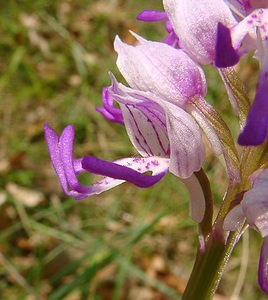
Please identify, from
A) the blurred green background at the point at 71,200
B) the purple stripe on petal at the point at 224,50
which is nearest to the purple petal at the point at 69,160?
the purple stripe on petal at the point at 224,50

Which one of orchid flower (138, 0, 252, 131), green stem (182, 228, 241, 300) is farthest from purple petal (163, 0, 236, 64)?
green stem (182, 228, 241, 300)

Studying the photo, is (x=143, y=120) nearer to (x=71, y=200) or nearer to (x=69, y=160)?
(x=69, y=160)

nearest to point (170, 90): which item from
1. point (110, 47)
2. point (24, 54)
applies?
point (24, 54)

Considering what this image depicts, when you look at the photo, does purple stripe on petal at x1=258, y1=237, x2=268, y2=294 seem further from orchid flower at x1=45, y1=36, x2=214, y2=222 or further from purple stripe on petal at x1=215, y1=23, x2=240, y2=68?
purple stripe on petal at x1=215, y1=23, x2=240, y2=68

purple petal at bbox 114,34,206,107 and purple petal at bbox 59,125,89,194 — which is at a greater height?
purple petal at bbox 114,34,206,107

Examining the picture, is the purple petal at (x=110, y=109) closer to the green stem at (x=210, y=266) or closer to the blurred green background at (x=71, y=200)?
the green stem at (x=210, y=266)

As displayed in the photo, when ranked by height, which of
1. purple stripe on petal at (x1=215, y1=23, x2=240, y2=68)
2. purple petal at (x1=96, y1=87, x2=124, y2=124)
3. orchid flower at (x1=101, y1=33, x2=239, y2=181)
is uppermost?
purple stripe on petal at (x1=215, y1=23, x2=240, y2=68)

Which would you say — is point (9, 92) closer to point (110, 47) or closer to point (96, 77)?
point (96, 77)
